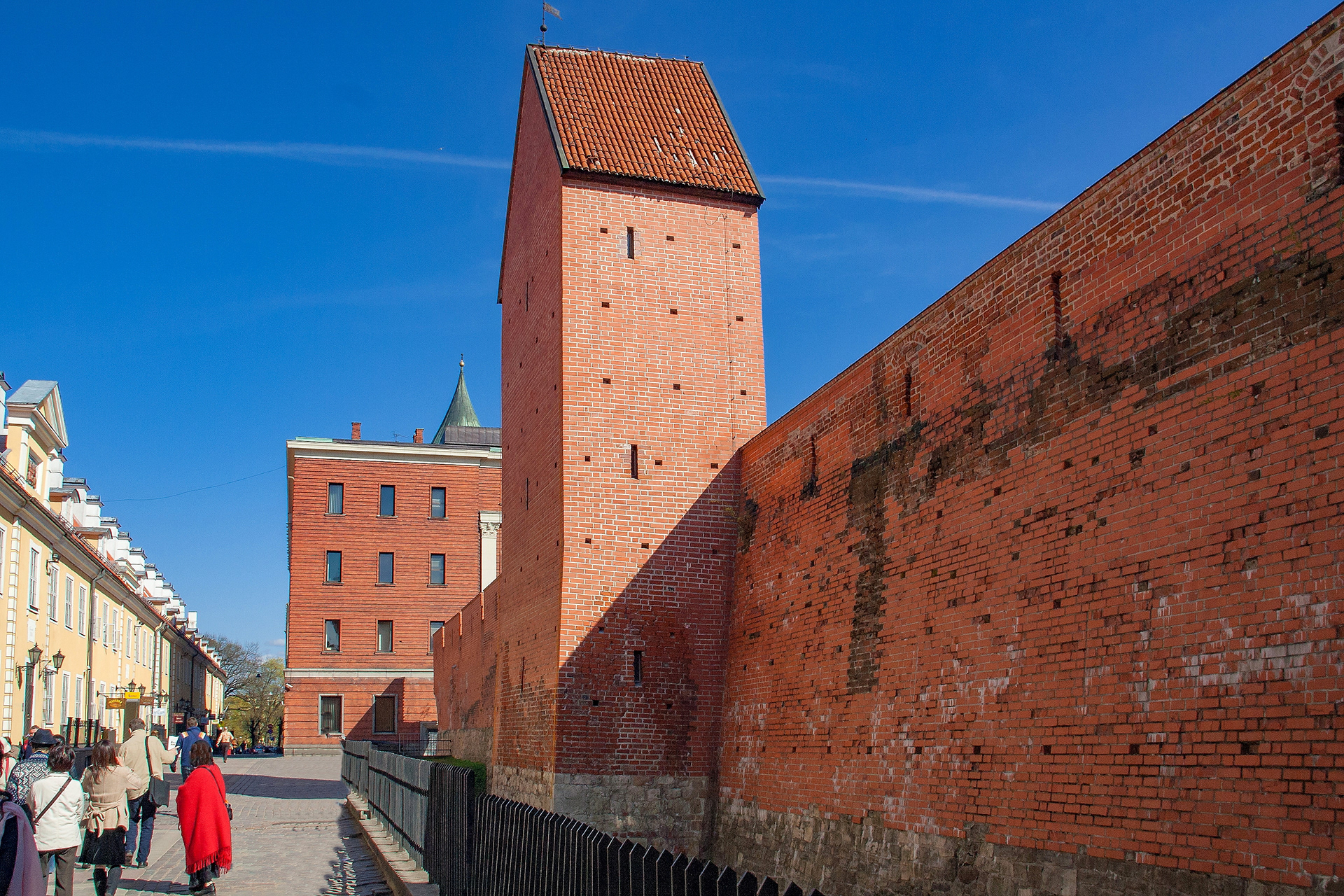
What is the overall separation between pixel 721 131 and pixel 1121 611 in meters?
12.4

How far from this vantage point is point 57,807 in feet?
27.3

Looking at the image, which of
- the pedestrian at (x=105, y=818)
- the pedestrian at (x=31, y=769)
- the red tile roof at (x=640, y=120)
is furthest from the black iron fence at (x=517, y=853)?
the red tile roof at (x=640, y=120)

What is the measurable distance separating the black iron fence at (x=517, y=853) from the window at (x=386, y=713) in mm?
28665

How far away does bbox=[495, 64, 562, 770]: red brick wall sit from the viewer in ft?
52.6

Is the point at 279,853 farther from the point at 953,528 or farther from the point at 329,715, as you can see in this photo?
the point at 329,715

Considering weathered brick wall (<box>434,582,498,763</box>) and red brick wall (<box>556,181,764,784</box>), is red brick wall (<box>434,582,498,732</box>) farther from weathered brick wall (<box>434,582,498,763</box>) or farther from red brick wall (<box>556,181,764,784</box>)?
red brick wall (<box>556,181,764,784</box>)

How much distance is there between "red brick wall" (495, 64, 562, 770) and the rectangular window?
24521 mm

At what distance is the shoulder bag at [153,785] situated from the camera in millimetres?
13623

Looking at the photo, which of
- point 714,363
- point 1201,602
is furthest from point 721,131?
point 1201,602

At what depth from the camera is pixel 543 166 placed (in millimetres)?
18062

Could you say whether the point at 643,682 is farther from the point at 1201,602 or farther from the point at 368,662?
the point at 368,662

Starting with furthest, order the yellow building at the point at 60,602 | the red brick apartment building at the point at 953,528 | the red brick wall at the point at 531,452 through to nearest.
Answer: the yellow building at the point at 60,602 < the red brick wall at the point at 531,452 < the red brick apartment building at the point at 953,528

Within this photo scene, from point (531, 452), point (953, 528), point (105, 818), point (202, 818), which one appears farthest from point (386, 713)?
point (953, 528)

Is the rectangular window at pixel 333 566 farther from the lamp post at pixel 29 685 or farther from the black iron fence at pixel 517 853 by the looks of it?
the black iron fence at pixel 517 853
